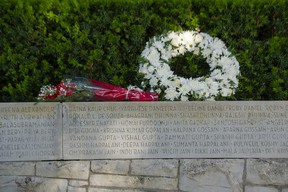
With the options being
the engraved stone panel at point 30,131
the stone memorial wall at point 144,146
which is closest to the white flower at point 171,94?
the stone memorial wall at point 144,146

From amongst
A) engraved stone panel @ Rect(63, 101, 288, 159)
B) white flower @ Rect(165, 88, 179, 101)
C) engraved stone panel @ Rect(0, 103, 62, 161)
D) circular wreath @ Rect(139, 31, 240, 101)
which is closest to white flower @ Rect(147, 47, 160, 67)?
circular wreath @ Rect(139, 31, 240, 101)

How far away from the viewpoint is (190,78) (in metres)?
3.96

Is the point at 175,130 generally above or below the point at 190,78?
below

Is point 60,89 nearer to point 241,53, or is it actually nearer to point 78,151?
point 78,151

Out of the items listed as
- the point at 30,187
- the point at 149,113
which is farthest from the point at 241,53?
the point at 30,187

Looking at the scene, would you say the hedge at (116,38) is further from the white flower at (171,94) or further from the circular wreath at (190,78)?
the white flower at (171,94)

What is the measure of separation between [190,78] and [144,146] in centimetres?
74

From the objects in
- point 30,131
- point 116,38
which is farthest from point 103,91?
point 30,131

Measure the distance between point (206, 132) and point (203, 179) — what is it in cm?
40

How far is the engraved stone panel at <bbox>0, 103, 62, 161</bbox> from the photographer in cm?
369

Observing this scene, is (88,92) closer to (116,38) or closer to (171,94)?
(116,38)

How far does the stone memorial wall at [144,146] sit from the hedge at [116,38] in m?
0.35

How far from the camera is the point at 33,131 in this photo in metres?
3.72

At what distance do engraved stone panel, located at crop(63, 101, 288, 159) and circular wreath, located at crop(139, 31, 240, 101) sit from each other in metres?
0.22
